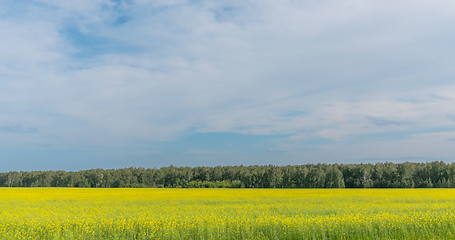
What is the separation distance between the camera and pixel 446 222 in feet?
58.9

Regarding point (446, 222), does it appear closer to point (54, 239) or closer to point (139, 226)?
point (139, 226)

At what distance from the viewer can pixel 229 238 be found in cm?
1583

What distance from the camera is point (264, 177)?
83.8 metres

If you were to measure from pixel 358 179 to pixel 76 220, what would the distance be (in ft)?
233

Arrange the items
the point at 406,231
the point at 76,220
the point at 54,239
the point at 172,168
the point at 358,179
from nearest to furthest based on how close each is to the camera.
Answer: the point at 54,239
the point at 406,231
the point at 76,220
the point at 358,179
the point at 172,168

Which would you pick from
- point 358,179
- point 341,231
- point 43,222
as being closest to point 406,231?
point 341,231

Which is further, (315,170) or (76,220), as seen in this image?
(315,170)

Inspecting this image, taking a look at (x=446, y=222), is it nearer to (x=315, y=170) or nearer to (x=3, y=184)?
(x=315, y=170)

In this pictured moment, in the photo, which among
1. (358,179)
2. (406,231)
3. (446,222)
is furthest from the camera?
(358,179)

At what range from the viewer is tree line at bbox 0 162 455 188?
252ft

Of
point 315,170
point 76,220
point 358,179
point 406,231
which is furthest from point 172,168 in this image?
point 406,231

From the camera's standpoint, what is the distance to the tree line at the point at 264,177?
252 ft

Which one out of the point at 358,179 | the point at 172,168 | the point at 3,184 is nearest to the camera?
the point at 358,179

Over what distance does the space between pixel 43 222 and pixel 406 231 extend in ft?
55.7
